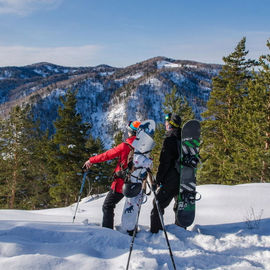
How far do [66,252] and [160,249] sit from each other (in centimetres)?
148

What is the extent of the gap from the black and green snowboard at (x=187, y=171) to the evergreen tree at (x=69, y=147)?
14.8m

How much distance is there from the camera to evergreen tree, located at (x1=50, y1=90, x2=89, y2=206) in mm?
18516

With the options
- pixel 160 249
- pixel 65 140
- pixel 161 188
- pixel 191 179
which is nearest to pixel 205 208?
pixel 191 179

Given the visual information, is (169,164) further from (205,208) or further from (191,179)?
(205,208)

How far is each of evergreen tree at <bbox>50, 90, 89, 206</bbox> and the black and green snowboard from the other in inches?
582

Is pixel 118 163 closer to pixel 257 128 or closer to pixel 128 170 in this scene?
pixel 128 170

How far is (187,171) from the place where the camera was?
15.4 feet

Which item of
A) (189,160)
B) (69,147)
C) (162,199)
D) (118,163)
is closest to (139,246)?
(162,199)

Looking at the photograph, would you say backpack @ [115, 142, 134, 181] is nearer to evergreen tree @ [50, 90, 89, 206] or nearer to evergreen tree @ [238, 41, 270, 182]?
evergreen tree @ [238, 41, 270, 182]

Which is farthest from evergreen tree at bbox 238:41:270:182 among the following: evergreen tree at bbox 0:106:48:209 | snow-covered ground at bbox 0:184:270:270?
evergreen tree at bbox 0:106:48:209

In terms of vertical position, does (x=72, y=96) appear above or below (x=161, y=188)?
above

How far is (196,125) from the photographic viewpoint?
190 inches

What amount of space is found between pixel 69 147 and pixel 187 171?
15047 millimetres

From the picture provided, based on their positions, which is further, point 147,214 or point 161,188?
point 147,214
